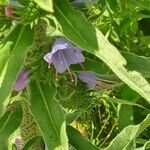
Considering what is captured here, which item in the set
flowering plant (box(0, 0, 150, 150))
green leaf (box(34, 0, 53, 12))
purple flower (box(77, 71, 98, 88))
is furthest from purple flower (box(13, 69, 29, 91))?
green leaf (box(34, 0, 53, 12))

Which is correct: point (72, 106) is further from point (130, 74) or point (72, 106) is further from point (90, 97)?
point (130, 74)

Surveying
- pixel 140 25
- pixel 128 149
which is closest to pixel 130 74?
pixel 128 149

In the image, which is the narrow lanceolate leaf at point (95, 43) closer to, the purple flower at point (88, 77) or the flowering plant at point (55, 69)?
the flowering plant at point (55, 69)

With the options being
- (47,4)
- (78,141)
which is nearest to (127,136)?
(78,141)

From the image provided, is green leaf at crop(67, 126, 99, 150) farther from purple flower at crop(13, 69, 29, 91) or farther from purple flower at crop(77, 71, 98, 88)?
purple flower at crop(13, 69, 29, 91)

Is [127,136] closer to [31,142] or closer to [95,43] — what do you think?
[31,142]
